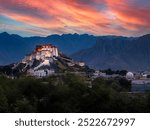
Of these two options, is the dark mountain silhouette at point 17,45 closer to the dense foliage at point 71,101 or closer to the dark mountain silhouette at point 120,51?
the dark mountain silhouette at point 120,51

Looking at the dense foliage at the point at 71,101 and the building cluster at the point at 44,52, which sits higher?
the building cluster at the point at 44,52

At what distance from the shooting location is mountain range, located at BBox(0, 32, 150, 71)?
6322 centimetres

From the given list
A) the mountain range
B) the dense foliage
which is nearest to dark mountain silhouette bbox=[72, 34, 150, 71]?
the mountain range

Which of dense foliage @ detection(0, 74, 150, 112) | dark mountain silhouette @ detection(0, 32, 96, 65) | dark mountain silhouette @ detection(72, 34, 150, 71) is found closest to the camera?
dense foliage @ detection(0, 74, 150, 112)

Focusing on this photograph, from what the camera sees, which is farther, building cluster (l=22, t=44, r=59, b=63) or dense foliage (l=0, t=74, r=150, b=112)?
building cluster (l=22, t=44, r=59, b=63)

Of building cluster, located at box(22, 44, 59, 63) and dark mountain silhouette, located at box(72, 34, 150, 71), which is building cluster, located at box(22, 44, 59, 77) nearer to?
building cluster, located at box(22, 44, 59, 63)

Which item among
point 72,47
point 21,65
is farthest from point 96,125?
point 72,47

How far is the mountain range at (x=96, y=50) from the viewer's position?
63.2 m

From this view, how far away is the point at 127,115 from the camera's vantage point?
18.1 feet

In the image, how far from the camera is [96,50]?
4252 inches

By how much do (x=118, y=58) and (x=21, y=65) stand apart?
150ft

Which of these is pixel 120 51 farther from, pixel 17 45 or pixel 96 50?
pixel 17 45

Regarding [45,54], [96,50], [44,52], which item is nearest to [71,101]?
[44,52]

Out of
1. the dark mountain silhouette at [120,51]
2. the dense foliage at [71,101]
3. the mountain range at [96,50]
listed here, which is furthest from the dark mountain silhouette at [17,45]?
the dense foliage at [71,101]
